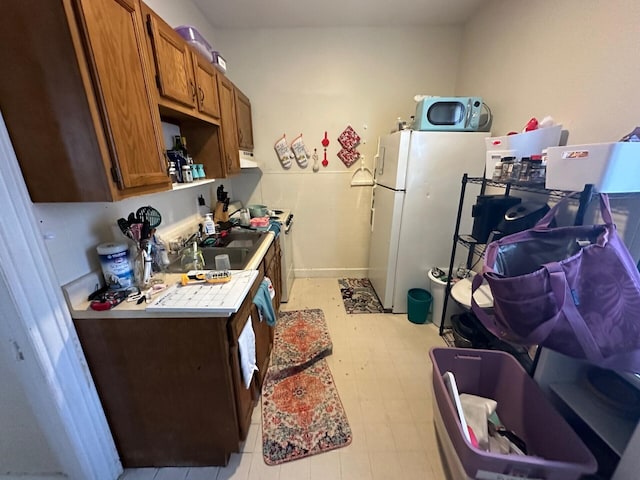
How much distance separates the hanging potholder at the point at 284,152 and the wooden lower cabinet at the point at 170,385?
79.1 inches

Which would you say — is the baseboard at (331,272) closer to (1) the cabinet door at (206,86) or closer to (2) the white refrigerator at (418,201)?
(2) the white refrigerator at (418,201)

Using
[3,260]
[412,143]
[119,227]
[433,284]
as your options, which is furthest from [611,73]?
[3,260]

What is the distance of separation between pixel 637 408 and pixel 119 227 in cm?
243

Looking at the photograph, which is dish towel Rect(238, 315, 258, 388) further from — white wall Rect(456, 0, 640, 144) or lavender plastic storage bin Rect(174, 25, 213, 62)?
white wall Rect(456, 0, 640, 144)

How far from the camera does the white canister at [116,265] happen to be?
43.9 inches

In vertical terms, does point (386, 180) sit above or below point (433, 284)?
above

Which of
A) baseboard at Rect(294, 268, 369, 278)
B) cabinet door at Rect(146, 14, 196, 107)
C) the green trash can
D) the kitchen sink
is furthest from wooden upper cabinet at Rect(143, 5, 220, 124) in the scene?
the green trash can

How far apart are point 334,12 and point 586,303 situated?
2791mm

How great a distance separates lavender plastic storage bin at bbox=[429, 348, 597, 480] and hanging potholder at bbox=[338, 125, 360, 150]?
222 cm

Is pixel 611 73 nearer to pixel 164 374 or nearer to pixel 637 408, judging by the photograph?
pixel 637 408

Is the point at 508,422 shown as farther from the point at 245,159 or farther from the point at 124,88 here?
the point at 245,159

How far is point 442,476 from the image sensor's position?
4.13 ft

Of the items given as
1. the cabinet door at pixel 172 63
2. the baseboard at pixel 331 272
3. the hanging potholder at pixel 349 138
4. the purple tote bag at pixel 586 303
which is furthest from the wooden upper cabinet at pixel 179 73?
the baseboard at pixel 331 272

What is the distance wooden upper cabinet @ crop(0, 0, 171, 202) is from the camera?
0.78 meters
